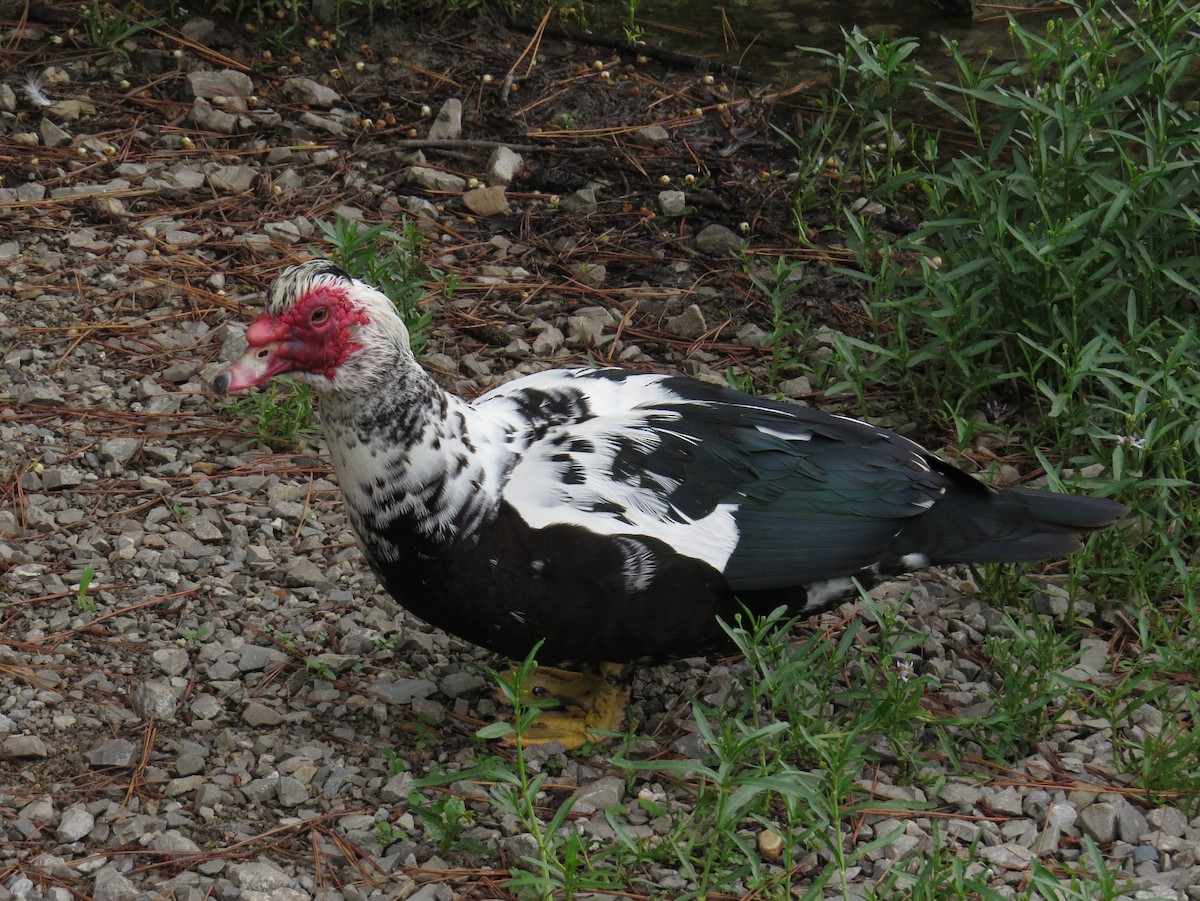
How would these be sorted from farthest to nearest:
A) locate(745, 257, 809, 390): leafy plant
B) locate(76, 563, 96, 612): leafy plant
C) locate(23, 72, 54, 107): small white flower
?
1. locate(23, 72, 54, 107): small white flower
2. locate(745, 257, 809, 390): leafy plant
3. locate(76, 563, 96, 612): leafy plant

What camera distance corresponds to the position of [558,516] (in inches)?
112

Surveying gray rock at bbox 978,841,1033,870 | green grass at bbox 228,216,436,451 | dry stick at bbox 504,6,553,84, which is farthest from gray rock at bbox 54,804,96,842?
dry stick at bbox 504,6,553,84

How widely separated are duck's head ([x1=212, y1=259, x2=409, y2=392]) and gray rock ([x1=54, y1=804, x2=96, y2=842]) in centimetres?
84

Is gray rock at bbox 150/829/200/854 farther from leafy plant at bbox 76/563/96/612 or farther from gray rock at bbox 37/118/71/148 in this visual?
gray rock at bbox 37/118/71/148

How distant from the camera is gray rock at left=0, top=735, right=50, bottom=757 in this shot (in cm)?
280

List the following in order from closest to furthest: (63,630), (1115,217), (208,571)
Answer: (63,630), (208,571), (1115,217)

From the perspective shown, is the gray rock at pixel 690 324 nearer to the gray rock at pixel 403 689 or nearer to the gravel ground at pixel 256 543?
the gravel ground at pixel 256 543

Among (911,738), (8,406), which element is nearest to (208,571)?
(8,406)

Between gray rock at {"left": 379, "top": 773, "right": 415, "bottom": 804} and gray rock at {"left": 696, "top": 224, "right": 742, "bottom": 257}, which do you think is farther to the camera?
gray rock at {"left": 696, "top": 224, "right": 742, "bottom": 257}

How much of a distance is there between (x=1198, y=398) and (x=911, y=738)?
1132 mm

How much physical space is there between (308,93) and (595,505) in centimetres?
289

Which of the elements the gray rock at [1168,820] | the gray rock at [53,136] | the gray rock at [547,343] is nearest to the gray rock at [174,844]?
the gray rock at [1168,820]

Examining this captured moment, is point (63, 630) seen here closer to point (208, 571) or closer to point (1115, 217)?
point (208, 571)

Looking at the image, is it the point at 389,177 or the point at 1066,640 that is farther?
the point at 389,177
